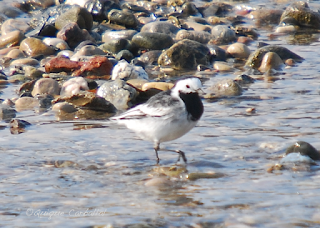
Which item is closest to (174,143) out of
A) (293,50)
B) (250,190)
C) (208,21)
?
(250,190)

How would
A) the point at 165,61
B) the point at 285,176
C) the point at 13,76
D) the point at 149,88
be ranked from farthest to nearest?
the point at 165,61
the point at 13,76
the point at 149,88
the point at 285,176

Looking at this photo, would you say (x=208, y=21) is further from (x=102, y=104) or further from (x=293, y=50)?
(x=102, y=104)

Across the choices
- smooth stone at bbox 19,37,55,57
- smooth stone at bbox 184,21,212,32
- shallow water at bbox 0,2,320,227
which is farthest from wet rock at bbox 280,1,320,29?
smooth stone at bbox 19,37,55,57

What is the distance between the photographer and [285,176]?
5.84 metres

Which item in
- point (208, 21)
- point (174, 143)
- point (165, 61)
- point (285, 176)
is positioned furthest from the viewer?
point (208, 21)

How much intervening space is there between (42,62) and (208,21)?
641cm

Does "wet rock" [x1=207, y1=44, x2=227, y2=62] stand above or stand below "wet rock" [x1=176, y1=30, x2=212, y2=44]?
below

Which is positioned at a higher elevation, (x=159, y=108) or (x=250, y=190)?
(x=159, y=108)

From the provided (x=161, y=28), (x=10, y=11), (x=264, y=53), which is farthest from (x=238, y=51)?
(x=10, y=11)

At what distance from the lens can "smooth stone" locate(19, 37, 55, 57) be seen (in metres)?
12.2

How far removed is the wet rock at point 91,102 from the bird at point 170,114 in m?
1.95

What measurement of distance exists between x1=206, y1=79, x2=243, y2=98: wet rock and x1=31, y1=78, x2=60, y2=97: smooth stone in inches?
113

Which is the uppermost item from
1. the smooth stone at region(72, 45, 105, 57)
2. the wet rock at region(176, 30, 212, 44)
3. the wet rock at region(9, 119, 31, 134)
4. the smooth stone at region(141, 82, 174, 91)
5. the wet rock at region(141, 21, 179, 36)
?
the wet rock at region(141, 21, 179, 36)

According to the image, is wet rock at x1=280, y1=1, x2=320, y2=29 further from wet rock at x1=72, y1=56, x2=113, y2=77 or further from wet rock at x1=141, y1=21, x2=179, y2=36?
wet rock at x1=72, y1=56, x2=113, y2=77
